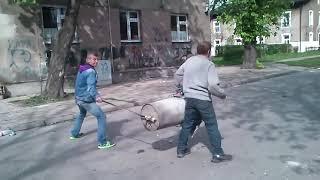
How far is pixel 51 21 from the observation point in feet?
54.0

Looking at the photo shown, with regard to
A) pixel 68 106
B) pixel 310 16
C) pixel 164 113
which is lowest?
pixel 68 106

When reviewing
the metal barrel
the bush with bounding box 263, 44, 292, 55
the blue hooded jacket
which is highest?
the bush with bounding box 263, 44, 292, 55

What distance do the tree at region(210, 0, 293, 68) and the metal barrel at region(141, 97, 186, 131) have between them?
1630cm

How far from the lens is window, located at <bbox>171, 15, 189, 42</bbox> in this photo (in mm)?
22186

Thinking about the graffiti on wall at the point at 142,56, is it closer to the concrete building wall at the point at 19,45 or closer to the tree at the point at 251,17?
the concrete building wall at the point at 19,45

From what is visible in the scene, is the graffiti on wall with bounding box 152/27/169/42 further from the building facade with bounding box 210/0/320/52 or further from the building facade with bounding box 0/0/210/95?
the building facade with bounding box 210/0/320/52

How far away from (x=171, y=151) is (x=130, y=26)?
13.6 meters

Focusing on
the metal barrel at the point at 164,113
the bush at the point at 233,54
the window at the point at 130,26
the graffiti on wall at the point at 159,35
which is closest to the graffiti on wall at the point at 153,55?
the graffiti on wall at the point at 159,35

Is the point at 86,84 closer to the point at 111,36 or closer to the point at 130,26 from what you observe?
the point at 111,36

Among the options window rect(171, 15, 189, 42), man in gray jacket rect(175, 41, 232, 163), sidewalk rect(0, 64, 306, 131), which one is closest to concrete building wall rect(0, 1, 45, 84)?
sidewalk rect(0, 64, 306, 131)

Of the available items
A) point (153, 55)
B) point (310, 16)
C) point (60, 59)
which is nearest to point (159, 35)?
point (153, 55)

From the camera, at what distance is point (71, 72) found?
17000 mm

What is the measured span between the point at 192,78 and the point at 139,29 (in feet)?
47.1

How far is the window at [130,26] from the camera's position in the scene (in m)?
19.3
